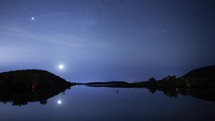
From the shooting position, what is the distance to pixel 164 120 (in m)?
29.8

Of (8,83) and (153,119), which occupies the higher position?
(8,83)

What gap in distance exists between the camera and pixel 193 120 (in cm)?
2944

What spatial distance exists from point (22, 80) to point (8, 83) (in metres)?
20.2

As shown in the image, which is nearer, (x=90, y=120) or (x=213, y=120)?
(x=213, y=120)

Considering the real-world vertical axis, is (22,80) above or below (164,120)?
above

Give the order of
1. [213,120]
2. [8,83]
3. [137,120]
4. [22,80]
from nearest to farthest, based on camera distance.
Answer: [213,120], [137,120], [8,83], [22,80]

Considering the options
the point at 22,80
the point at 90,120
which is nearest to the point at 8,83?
the point at 22,80

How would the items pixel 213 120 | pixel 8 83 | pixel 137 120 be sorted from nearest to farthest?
pixel 213 120, pixel 137 120, pixel 8 83

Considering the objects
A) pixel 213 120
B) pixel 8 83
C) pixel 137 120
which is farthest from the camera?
pixel 8 83

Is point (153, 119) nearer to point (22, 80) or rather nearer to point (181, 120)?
point (181, 120)

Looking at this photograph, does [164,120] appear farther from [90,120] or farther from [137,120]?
[90,120]

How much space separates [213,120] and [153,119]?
7.07 m

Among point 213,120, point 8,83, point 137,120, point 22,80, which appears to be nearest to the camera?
point 213,120

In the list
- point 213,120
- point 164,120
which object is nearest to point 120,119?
point 164,120
